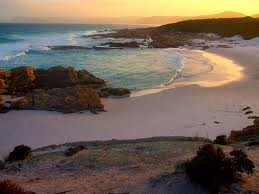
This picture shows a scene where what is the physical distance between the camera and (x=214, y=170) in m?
7.42

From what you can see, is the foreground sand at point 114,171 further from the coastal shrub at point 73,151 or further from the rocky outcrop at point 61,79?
the rocky outcrop at point 61,79

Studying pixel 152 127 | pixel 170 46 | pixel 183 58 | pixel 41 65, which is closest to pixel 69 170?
pixel 152 127

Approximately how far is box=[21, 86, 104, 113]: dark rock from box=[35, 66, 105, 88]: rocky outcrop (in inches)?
172

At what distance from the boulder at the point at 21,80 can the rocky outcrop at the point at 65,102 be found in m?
3.67

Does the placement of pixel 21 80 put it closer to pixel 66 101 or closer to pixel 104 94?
pixel 104 94

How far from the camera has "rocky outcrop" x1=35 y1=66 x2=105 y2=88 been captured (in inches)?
969

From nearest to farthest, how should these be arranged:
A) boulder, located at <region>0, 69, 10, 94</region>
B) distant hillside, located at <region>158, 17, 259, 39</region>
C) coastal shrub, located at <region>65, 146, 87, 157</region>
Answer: coastal shrub, located at <region>65, 146, 87, 157</region>, boulder, located at <region>0, 69, 10, 94</region>, distant hillside, located at <region>158, 17, 259, 39</region>

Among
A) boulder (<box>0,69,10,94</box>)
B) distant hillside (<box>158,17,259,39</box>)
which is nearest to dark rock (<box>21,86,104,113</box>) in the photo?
boulder (<box>0,69,10,94</box>)

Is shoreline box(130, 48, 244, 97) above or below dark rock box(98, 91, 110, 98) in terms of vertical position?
below

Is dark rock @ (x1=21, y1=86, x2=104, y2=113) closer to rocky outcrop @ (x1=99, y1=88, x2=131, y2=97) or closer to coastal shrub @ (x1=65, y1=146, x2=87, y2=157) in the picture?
rocky outcrop @ (x1=99, y1=88, x2=131, y2=97)

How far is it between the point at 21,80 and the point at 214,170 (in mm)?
18196

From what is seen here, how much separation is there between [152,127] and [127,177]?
727 cm

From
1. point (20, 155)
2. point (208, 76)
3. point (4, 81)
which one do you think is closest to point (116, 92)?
point (4, 81)

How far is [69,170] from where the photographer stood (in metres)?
9.59
